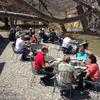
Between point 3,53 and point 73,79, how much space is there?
30.3 ft

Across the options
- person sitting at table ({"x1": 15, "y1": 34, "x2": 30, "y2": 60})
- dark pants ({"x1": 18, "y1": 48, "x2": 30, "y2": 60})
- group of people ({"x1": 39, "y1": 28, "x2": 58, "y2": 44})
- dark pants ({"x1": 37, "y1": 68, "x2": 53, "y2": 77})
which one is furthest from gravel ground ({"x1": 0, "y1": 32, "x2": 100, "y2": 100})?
group of people ({"x1": 39, "y1": 28, "x2": 58, "y2": 44})

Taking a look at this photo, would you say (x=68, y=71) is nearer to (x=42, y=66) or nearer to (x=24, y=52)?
(x=42, y=66)

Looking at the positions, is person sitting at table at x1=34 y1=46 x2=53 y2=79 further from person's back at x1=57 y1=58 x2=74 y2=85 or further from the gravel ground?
person's back at x1=57 y1=58 x2=74 y2=85

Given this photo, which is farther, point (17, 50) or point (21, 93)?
point (17, 50)

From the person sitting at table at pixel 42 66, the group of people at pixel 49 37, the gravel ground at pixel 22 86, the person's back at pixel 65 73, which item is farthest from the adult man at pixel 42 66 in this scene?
the group of people at pixel 49 37

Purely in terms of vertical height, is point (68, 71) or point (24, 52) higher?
point (68, 71)

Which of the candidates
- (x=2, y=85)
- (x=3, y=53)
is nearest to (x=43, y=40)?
(x=3, y=53)

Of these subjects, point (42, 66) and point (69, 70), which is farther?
point (42, 66)

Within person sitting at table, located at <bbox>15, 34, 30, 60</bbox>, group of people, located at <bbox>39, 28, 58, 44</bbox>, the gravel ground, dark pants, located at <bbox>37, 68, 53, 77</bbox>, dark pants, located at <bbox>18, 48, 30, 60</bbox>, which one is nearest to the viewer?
the gravel ground

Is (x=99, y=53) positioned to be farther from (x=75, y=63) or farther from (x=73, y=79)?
(x=73, y=79)

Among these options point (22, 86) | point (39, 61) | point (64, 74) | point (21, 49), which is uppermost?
point (64, 74)

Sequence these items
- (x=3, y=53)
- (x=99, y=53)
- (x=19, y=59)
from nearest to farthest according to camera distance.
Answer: (x=19, y=59)
(x=3, y=53)
(x=99, y=53)

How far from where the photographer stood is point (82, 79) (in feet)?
36.5

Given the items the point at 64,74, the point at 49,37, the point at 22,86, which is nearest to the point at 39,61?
the point at 22,86
